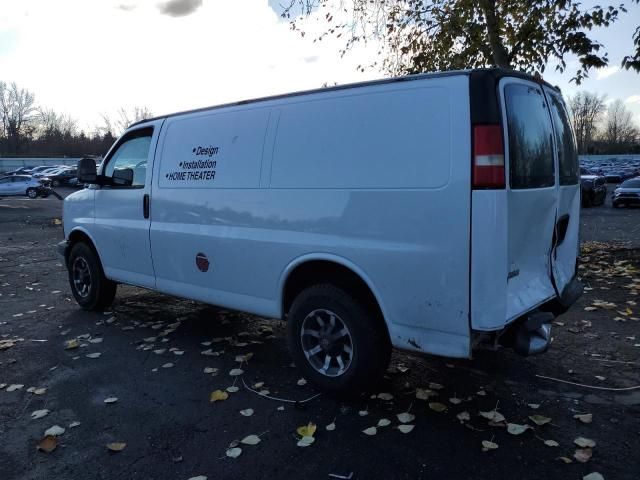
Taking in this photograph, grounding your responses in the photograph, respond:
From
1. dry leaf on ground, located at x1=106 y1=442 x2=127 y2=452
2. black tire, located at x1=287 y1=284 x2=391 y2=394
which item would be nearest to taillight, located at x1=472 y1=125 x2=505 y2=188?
black tire, located at x1=287 y1=284 x2=391 y2=394

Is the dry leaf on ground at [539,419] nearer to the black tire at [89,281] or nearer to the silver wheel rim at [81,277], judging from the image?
the black tire at [89,281]

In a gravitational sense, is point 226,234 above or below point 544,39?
below

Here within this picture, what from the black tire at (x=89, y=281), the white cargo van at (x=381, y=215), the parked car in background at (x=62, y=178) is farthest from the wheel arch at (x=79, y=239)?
the parked car in background at (x=62, y=178)

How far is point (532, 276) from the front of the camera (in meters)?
3.50

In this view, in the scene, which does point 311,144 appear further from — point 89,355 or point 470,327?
point 89,355

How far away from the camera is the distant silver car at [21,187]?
3303 centimetres

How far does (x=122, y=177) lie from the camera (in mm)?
5734

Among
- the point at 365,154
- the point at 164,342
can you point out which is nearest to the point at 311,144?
the point at 365,154

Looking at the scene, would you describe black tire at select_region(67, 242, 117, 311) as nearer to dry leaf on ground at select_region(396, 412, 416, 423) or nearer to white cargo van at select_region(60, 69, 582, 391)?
white cargo van at select_region(60, 69, 582, 391)

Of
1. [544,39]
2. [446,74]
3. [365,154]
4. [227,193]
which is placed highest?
[544,39]

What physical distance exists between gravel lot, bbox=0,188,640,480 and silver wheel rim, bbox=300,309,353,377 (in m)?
0.25

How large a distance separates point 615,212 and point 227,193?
22.9 meters

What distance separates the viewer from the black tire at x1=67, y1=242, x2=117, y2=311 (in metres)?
6.24

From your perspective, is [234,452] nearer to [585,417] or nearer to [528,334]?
[528,334]
